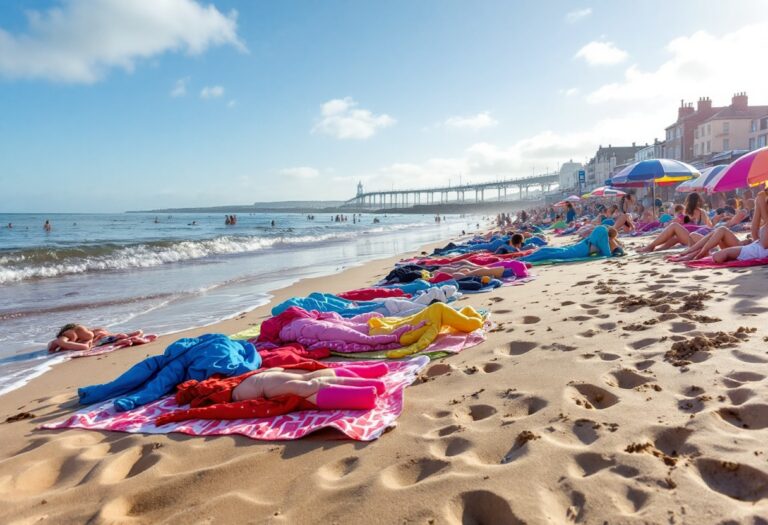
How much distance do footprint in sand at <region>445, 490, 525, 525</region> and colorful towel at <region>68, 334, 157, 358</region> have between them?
4954mm

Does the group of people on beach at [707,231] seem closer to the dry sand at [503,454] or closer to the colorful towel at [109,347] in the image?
the dry sand at [503,454]

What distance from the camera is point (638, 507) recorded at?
163 centimetres

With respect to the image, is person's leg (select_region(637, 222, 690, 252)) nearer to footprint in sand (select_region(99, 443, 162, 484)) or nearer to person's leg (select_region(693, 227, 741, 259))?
person's leg (select_region(693, 227, 741, 259))

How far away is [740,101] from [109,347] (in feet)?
170

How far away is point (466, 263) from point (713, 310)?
15.0 ft

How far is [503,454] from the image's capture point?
6.95 feet

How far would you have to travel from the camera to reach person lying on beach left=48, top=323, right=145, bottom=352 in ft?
18.1

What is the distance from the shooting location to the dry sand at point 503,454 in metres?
1.74

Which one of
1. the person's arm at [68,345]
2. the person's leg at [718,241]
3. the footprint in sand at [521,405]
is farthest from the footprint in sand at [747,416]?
the person's arm at [68,345]

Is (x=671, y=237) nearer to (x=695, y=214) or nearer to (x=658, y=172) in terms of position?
(x=695, y=214)

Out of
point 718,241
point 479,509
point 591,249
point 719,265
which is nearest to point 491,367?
point 479,509

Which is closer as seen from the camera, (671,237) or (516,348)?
(516,348)

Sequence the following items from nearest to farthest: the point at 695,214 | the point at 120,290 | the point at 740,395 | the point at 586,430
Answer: the point at 586,430 → the point at 740,395 → the point at 120,290 → the point at 695,214

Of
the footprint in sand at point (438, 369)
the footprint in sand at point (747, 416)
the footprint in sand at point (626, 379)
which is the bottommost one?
the footprint in sand at point (438, 369)
